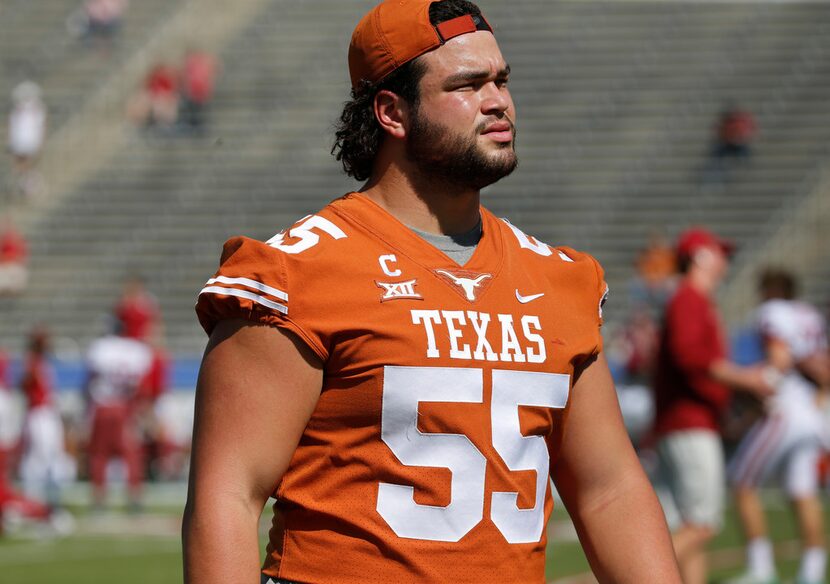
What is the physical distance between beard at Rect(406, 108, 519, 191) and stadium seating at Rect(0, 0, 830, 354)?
1683 centimetres

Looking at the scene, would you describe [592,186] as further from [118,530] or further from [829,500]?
[118,530]

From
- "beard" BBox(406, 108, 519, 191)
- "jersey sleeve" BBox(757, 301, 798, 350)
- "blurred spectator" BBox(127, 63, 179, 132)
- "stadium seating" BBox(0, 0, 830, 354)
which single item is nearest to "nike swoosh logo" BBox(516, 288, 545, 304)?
"beard" BBox(406, 108, 519, 191)

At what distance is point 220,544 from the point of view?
266cm

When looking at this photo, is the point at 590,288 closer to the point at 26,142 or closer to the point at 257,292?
the point at 257,292

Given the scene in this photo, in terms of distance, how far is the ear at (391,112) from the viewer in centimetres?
305

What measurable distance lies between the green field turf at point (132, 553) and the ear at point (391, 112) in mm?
6483

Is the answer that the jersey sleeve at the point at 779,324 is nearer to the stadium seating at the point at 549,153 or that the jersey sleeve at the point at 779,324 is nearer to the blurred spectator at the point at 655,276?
the blurred spectator at the point at 655,276

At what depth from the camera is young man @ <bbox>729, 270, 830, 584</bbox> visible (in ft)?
28.3

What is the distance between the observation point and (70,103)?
82.4 feet

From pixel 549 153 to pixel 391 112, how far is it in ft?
65.9

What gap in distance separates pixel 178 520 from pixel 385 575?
10.8m

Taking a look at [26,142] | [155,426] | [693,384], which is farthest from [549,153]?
[693,384]

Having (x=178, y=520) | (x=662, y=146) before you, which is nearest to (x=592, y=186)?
(x=662, y=146)

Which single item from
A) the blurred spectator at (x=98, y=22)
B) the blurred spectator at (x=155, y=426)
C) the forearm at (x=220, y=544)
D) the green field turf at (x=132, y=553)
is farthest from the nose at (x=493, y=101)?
the blurred spectator at (x=98, y=22)
